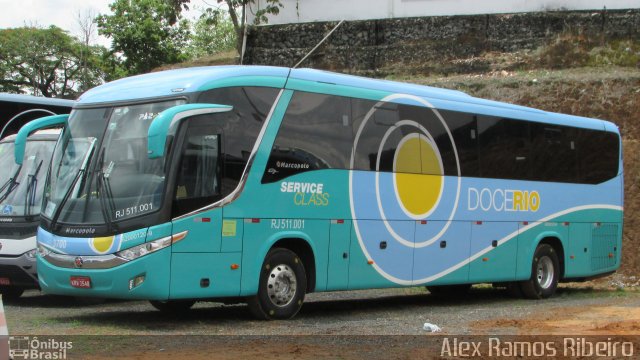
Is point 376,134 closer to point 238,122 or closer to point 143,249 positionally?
point 238,122

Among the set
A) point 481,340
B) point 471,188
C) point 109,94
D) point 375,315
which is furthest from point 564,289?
point 109,94

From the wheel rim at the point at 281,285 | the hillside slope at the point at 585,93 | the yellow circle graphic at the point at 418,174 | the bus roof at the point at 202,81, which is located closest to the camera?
the bus roof at the point at 202,81

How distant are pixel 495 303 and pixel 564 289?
4592mm

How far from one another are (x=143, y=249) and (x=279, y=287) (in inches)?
86.3

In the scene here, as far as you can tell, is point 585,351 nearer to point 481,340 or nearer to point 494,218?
point 481,340

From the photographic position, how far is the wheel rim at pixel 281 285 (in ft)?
40.8

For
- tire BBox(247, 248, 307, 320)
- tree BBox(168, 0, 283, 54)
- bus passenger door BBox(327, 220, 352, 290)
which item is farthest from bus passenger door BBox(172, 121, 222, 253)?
tree BBox(168, 0, 283, 54)

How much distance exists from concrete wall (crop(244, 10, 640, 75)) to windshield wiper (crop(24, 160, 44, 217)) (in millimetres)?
21176

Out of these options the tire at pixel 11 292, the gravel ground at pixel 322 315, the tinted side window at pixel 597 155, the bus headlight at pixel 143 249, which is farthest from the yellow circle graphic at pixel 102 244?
the tinted side window at pixel 597 155

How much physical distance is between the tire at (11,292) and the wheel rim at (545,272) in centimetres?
948

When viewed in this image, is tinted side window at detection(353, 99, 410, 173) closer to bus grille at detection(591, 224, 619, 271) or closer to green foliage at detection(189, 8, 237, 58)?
bus grille at detection(591, 224, 619, 271)

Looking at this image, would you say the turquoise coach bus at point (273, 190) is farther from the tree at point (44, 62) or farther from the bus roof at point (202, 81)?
the tree at point (44, 62)

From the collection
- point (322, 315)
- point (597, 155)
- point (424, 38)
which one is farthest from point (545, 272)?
point (424, 38)

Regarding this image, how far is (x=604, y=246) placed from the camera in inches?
765
